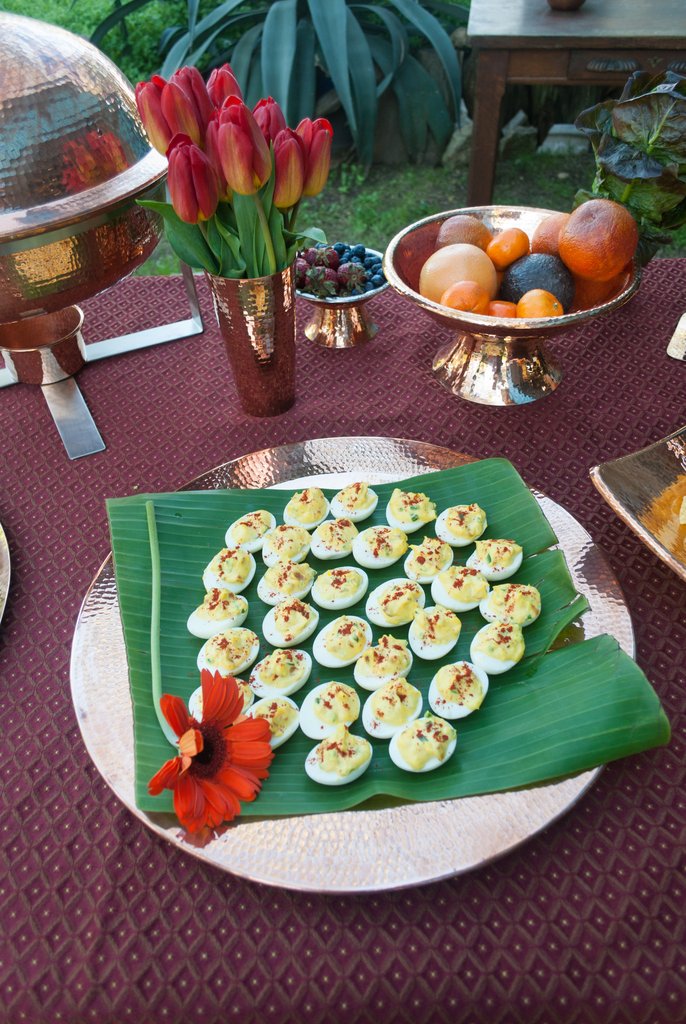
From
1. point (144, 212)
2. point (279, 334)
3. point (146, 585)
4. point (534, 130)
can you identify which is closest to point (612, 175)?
point (279, 334)

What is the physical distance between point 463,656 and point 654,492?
Result: 0.31m

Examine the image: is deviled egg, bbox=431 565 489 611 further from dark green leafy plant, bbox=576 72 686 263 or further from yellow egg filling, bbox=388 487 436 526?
dark green leafy plant, bbox=576 72 686 263

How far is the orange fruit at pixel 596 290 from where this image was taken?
39.8 inches

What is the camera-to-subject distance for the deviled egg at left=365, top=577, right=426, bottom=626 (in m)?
0.75

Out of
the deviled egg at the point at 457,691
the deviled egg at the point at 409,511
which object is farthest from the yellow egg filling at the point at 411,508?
the deviled egg at the point at 457,691

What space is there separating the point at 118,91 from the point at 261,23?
2.85 metres

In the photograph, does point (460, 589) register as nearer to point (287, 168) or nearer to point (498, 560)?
point (498, 560)

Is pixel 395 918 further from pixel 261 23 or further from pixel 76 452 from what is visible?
pixel 261 23

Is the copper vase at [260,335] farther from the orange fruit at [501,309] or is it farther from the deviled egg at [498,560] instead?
the deviled egg at [498,560]

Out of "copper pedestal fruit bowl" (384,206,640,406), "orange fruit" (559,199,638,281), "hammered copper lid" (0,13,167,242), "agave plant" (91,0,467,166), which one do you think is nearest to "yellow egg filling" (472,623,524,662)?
"copper pedestal fruit bowl" (384,206,640,406)

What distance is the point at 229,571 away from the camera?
2.58ft

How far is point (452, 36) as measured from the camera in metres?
3.48

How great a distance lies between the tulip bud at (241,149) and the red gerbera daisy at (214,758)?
0.53 meters

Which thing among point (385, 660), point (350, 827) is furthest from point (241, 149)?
point (350, 827)
